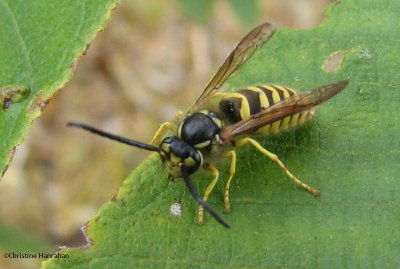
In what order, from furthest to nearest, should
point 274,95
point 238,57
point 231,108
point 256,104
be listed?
point 238,57
point 231,108
point 256,104
point 274,95

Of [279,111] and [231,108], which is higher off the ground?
[231,108]

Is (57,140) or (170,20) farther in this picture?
(170,20)

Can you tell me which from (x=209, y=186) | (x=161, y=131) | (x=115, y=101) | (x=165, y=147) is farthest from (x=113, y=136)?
(x=115, y=101)

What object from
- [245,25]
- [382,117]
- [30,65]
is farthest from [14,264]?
[382,117]

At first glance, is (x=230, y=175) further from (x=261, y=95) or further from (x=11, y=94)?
(x=11, y=94)

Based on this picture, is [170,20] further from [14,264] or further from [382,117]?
[382,117]

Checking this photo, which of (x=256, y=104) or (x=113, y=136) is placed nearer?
(x=113, y=136)

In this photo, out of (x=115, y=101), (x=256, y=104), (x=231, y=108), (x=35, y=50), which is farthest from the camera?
(x=115, y=101)
